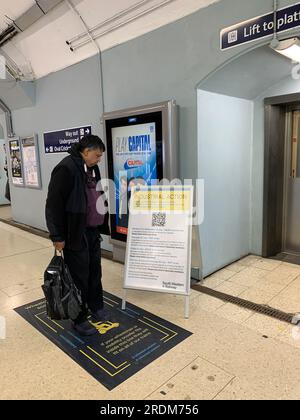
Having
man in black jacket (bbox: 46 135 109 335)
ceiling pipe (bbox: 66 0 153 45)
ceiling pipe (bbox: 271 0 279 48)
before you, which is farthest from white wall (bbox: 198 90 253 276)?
man in black jacket (bbox: 46 135 109 335)

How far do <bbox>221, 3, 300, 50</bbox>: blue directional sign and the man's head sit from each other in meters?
→ 1.42

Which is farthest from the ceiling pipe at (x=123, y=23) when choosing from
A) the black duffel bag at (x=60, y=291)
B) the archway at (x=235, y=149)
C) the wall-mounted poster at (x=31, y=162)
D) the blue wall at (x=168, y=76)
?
the black duffel bag at (x=60, y=291)

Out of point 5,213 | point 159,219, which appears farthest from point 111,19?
point 5,213

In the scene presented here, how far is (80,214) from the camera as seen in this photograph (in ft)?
7.27

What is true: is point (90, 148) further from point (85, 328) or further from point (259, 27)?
point (259, 27)

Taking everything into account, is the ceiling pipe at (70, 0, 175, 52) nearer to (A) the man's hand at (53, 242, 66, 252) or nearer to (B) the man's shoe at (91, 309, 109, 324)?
(A) the man's hand at (53, 242, 66, 252)

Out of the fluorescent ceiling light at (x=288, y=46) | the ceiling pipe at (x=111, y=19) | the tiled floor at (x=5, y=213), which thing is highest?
the ceiling pipe at (x=111, y=19)

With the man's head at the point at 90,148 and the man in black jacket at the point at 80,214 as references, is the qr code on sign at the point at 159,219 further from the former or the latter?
the man's head at the point at 90,148

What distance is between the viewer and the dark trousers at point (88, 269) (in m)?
2.31

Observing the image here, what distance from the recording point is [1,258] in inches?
166

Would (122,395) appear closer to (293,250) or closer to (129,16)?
(293,250)

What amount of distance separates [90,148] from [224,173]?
1722 mm

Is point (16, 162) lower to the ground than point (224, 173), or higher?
higher

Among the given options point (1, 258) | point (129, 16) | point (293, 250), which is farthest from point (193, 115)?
point (1, 258)
